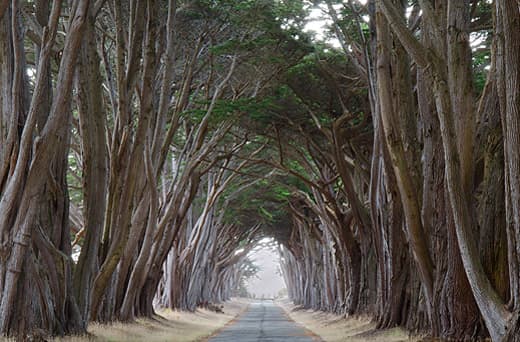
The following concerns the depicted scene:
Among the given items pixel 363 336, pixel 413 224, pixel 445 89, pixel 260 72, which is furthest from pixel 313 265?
pixel 445 89

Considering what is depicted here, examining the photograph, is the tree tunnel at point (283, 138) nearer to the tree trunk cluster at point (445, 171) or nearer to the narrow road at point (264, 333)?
the tree trunk cluster at point (445, 171)

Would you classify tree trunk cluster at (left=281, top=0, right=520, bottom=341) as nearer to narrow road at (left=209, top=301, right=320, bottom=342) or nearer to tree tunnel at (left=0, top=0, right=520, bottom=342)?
tree tunnel at (left=0, top=0, right=520, bottom=342)

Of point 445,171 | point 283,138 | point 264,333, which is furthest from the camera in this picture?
point 283,138

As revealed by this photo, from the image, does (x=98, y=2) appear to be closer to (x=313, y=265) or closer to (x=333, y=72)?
(x=333, y=72)

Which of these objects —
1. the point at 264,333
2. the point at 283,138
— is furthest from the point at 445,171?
the point at 283,138

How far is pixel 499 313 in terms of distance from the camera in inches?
266

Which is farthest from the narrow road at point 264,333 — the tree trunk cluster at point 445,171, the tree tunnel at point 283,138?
the tree trunk cluster at point 445,171

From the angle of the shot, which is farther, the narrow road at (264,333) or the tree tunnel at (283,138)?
the narrow road at (264,333)

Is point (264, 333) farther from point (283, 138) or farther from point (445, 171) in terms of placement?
point (445, 171)

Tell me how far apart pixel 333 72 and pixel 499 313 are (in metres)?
10.8

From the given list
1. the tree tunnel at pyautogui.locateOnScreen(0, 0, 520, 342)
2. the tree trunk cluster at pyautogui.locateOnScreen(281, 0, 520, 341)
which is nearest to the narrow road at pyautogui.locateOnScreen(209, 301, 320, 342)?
the tree tunnel at pyautogui.locateOnScreen(0, 0, 520, 342)

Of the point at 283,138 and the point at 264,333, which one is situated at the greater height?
the point at 283,138

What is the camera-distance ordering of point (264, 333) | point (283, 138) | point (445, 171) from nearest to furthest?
point (445, 171) < point (264, 333) < point (283, 138)

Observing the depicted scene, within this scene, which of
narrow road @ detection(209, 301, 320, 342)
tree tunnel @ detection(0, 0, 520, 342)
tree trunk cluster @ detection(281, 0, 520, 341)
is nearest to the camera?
tree trunk cluster @ detection(281, 0, 520, 341)
